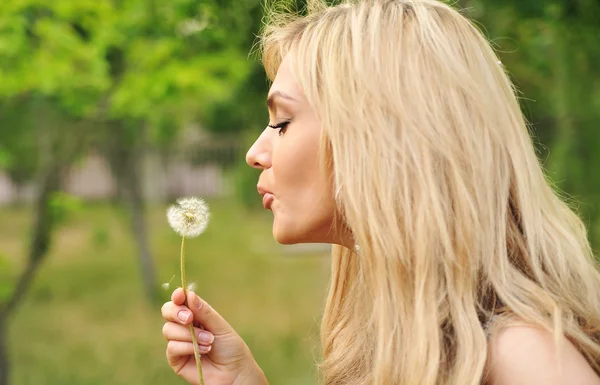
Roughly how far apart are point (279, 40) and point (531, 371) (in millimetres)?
853

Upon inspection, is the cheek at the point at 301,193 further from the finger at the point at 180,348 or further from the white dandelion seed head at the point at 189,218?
the finger at the point at 180,348

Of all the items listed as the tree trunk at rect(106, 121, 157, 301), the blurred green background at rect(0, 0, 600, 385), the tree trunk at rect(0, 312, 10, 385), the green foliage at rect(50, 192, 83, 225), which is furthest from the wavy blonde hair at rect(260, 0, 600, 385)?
the tree trunk at rect(106, 121, 157, 301)

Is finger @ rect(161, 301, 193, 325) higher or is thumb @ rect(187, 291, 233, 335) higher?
finger @ rect(161, 301, 193, 325)

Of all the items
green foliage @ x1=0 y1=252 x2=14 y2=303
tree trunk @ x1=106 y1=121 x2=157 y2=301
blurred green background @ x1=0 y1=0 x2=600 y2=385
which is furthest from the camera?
tree trunk @ x1=106 y1=121 x2=157 y2=301

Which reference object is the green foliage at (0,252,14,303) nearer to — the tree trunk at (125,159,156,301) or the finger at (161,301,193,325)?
the finger at (161,301,193,325)

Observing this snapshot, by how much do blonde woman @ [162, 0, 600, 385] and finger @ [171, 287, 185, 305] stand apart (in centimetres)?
24

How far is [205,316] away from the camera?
1672 millimetres

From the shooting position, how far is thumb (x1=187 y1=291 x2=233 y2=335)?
1611 millimetres

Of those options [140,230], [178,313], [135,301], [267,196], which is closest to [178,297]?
[178,313]

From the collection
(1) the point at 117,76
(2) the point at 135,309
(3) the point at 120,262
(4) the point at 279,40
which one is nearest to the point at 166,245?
(3) the point at 120,262

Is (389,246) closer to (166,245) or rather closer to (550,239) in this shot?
(550,239)

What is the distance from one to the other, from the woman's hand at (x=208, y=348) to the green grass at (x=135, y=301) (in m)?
4.20

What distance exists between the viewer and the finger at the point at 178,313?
5.18ft

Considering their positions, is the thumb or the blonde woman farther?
the thumb
